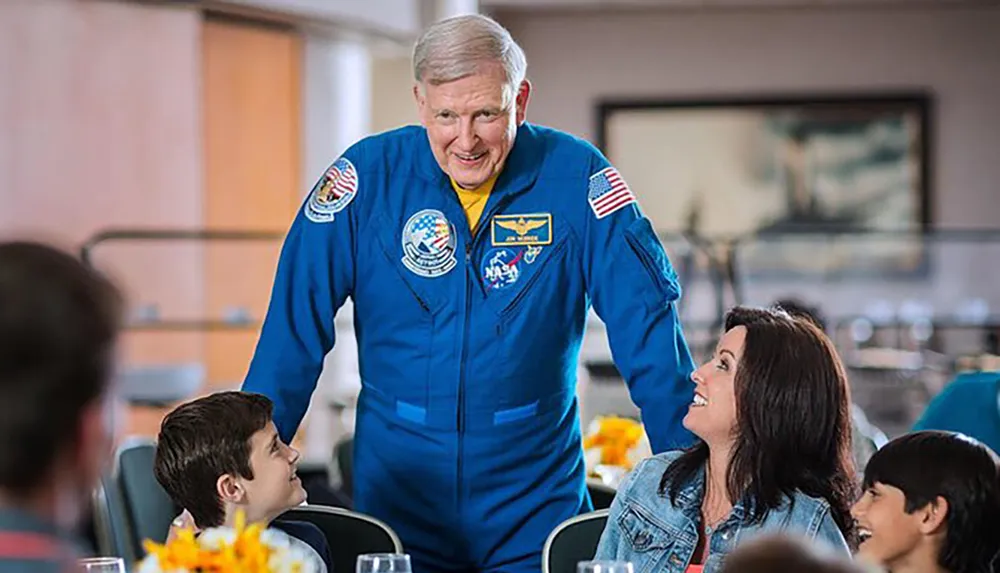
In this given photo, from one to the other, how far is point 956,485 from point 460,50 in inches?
41.1

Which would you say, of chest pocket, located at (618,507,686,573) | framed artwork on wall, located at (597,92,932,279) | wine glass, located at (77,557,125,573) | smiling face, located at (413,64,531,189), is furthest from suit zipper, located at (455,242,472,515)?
framed artwork on wall, located at (597,92,932,279)

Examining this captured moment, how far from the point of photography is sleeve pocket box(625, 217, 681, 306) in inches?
111

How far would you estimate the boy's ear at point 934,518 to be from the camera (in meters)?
2.38

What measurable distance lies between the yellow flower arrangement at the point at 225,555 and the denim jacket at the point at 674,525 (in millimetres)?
737

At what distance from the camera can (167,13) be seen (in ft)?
30.9

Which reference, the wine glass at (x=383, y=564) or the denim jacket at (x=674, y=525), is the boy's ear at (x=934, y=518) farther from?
the wine glass at (x=383, y=564)

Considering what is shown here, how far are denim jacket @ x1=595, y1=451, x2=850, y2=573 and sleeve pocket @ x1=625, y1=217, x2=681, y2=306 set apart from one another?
1.09ft

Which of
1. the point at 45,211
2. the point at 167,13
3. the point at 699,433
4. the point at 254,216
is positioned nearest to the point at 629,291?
the point at 699,433

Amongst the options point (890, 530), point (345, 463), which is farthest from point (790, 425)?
point (345, 463)

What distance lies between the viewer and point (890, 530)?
7.87 ft

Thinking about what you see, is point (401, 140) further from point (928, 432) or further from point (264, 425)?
point (928, 432)

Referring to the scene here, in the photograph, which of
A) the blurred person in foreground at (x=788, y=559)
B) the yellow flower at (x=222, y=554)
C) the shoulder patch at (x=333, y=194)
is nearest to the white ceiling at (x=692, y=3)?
the shoulder patch at (x=333, y=194)

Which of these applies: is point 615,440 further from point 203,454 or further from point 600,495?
Answer: point 203,454

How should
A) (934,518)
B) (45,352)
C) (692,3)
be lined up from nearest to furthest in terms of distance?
(45,352) < (934,518) < (692,3)
